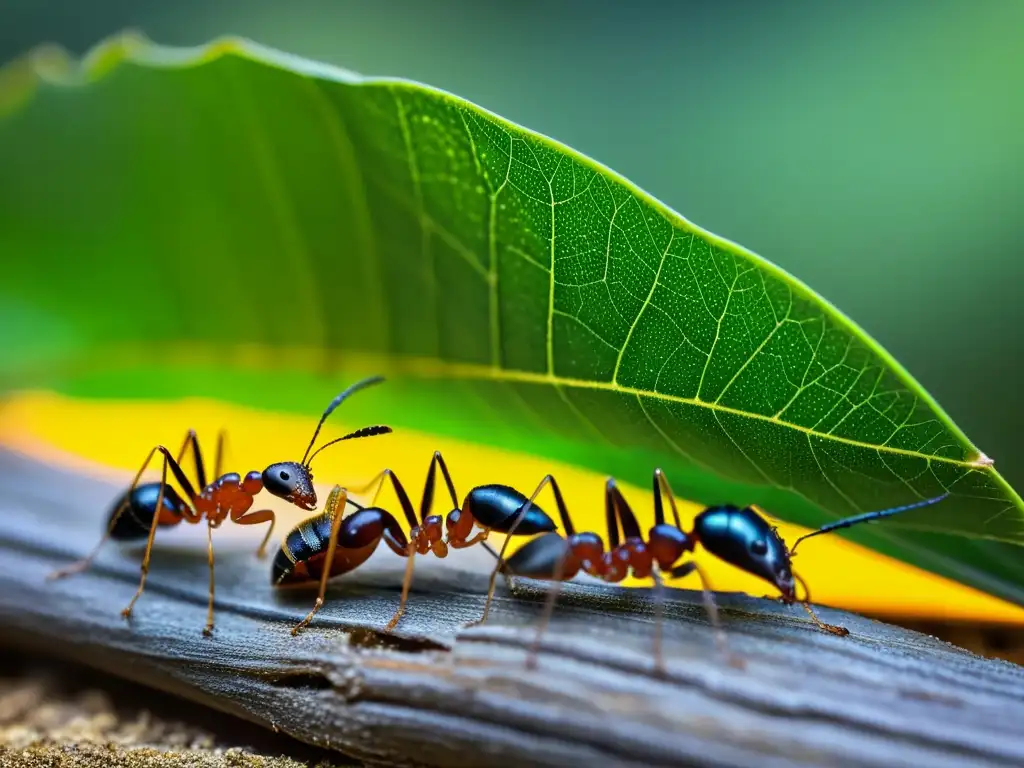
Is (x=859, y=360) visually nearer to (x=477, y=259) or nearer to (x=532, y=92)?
(x=477, y=259)

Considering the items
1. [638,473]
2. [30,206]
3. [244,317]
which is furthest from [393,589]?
[30,206]

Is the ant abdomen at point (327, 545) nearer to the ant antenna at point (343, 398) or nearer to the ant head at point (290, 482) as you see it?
the ant head at point (290, 482)

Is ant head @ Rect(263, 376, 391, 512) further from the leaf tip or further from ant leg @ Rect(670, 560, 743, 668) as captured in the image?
the leaf tip

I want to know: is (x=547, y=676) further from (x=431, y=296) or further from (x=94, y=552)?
(x=94, y=552)

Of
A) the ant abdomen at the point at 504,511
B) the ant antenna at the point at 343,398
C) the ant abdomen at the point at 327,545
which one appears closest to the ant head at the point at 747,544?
the ant abdomen at the point at 504,511

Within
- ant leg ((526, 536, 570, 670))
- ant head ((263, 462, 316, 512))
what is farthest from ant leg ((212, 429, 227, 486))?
ant leg ((526, 536, 570, 670))

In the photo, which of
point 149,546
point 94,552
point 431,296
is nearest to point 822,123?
point 431,296

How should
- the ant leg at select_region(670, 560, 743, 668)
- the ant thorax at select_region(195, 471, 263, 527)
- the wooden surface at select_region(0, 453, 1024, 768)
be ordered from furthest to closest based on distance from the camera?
the ant thorax at select_region(195, 471, 263, 527)
the ant leg at select_region(670, 560, 743, 668)
the wooden surface at select_region(0, 453, 1024, 768)
